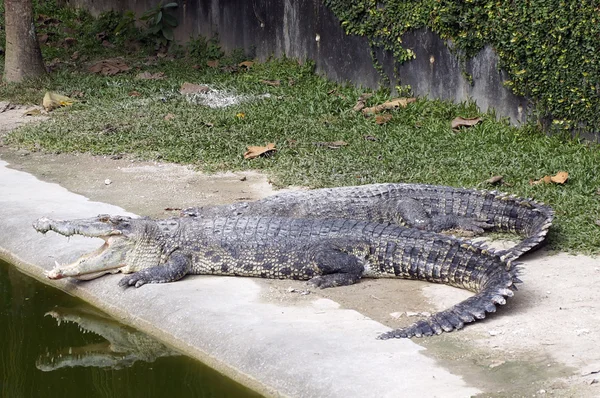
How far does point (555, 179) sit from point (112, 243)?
11.6ft

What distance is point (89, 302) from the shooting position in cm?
590

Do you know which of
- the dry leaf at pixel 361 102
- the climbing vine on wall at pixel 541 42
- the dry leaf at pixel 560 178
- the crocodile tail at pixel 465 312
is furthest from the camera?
the dry leaf at pixel 361 102

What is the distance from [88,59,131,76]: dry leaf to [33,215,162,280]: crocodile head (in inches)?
286

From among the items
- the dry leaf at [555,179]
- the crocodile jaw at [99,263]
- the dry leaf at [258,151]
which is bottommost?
the crocodile jaw at [99,263]

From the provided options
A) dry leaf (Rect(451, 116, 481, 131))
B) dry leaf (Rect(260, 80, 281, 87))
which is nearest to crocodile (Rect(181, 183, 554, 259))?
dry leaf (Rect(451, 116, 481, 131))

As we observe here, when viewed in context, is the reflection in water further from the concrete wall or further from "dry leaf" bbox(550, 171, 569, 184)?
the concrete wall

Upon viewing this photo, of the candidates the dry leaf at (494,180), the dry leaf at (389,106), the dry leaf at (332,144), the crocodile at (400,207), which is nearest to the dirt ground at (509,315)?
→ the crocodile at (400,207)

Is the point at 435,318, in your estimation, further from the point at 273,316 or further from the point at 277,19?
the point at 277,19

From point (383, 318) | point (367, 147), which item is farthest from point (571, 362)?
point (367, 147)

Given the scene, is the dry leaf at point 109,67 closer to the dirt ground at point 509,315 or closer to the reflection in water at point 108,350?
the dirt ground at point 509,315

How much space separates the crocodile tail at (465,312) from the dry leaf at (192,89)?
7.07m

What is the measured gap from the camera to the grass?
7617 mm

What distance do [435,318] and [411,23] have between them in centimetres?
592

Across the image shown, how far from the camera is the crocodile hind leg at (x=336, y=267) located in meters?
5.68
